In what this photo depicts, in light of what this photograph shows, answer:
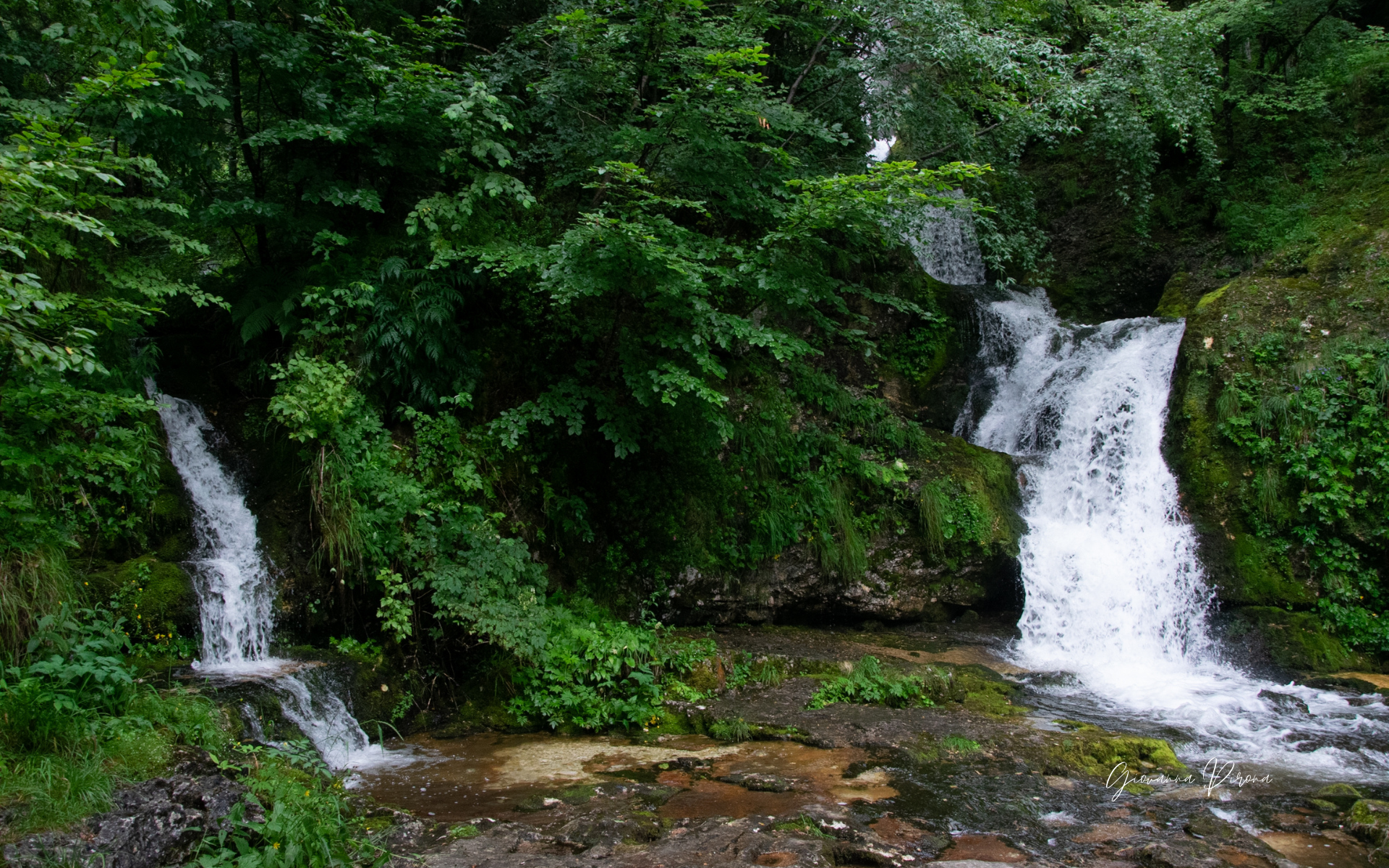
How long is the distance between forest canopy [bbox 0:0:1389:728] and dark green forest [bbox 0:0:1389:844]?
1.9 inches

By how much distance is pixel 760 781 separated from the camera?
507cm

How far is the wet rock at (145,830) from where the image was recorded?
123 inches

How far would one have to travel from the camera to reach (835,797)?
4777 mm

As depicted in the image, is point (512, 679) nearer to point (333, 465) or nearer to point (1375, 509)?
point (333, 465)

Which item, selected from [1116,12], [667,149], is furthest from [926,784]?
[1116,12]

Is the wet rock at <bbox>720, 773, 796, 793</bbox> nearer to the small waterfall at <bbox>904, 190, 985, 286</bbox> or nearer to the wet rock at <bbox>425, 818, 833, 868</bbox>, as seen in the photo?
the wet rock at <bbox>425, 818, 833, 868</bbox>

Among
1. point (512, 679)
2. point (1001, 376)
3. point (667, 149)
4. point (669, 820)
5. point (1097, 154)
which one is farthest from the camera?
point (1097, 154)

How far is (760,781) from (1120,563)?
21.4 feet

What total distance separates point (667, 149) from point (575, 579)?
465 centimetres

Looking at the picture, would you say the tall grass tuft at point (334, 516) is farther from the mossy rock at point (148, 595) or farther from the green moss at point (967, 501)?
the green moss at point (967, 501)

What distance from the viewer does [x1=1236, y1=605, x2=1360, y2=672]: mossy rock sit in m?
8.09

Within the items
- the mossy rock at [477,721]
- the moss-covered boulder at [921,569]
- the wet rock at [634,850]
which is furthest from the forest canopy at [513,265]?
the wet rock at [634,850]

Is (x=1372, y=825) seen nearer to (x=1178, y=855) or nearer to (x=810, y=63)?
(x=1178, y=855)

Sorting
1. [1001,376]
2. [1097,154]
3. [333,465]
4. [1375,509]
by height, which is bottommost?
[1375,509]
